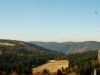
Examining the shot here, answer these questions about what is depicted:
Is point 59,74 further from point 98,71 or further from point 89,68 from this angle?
point 98,71

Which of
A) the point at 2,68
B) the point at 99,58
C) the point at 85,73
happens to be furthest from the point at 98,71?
the point at 2,68

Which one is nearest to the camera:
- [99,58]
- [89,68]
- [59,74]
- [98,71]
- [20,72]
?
[98,71]

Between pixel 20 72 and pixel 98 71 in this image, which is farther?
pixel 20 72

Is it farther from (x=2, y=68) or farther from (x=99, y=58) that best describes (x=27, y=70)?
(x=99, y=58)

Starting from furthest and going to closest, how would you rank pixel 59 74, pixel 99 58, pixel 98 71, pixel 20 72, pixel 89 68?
pixel 99 58
pixel 89 68
pixel 20 72
pixel 59 74
pixel 98 71

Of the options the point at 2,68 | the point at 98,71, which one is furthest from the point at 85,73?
the point at 2,68

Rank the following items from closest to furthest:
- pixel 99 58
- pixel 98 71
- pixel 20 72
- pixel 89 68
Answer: pixel 98 71 < pixel 20 72 < pixel 89 68 < pixel 99 58

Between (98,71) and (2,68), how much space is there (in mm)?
93647

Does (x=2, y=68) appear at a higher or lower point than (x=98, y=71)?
lower

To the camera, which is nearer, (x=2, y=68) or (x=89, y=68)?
(x=89, y=68)

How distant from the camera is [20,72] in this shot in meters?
115

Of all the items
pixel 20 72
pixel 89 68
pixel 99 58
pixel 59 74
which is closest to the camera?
pixel 59 74

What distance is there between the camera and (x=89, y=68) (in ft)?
407

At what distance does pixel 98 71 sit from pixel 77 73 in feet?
159
